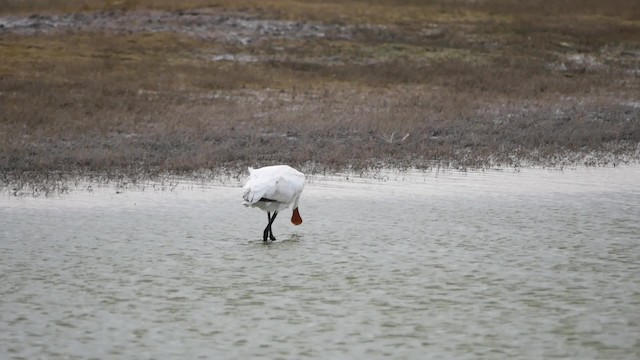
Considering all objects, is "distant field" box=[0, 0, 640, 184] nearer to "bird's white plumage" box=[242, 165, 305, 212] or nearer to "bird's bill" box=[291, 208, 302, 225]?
"bird's white plumage" box=[242, 165, 305, 212]

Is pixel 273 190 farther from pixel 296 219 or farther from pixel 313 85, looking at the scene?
pixel 313 85

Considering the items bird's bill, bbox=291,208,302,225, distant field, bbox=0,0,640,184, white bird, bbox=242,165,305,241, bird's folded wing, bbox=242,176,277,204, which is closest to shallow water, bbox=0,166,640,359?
bird's bill, bbox=291,208,302,225

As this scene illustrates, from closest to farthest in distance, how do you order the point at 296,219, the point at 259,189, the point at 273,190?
the point at 259,189 < the point at 273,190 < the point at 296,219

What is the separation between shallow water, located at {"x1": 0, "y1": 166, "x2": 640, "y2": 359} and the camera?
Answer: 8438 mm

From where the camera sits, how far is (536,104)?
2719 centimetres

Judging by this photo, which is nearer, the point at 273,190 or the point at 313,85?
the point at 273,190

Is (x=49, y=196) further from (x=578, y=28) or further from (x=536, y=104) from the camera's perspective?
(x=578, y=28)

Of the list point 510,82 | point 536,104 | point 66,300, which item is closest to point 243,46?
point 510,82

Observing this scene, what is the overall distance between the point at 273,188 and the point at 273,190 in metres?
0.02

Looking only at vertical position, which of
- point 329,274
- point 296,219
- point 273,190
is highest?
point 273,190

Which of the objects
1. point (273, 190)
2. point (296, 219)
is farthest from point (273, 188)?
point (296, 219)

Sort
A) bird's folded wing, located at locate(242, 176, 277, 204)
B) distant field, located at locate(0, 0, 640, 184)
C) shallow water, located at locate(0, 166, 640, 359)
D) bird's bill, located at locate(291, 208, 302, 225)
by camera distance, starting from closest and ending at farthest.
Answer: shallow water, located at locate(0, 166, 640, 359), bird's folded wing, located at locate(242, 176, 277, 204), bird's bill, located at locate(291, 208, 302, 225), distant field, located at locate(0, 0, 640, 184)

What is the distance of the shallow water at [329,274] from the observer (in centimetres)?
844

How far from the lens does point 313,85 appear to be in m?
30.1
